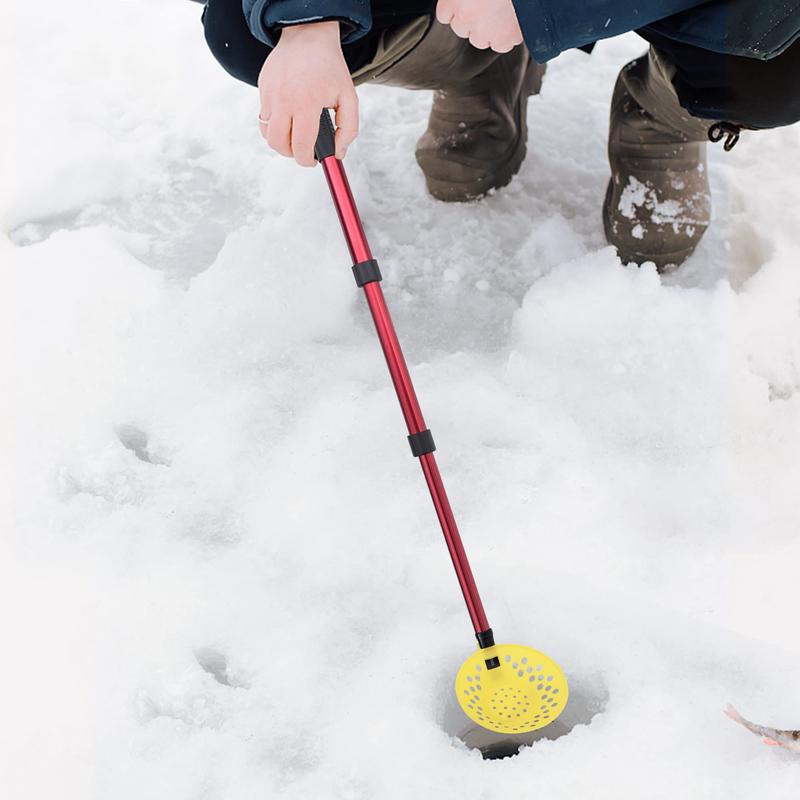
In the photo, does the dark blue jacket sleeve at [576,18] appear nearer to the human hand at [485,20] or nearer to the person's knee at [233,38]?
the human hand at [485,20]

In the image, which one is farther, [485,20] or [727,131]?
[727,131]

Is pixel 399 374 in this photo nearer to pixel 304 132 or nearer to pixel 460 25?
pixel 304 132

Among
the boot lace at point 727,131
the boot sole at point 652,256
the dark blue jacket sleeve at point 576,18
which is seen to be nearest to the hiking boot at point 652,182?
the boot sole at point 652,256

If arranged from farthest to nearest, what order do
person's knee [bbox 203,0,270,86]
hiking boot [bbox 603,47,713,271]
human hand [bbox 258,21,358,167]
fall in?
hiking boot [bbox 603,47,713,271]
person's knee [bbox 203,0,270,86]
human hand [bbox 258,21,358,167]

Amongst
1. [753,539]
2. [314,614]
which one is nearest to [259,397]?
[314,614]

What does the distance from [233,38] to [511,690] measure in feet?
3.25

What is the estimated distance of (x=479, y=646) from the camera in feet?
3.77

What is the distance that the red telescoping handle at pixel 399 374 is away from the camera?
3.76 feet

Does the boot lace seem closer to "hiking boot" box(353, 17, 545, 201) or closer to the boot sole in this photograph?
the boot sole

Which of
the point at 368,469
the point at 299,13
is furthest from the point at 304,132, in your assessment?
the point at 368,469

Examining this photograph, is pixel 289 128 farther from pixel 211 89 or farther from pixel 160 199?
pixel 211 89

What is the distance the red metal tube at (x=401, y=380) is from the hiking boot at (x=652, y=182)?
2.13 feet

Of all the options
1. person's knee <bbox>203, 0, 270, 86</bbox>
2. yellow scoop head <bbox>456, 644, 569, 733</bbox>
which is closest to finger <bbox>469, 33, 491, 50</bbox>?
person's knee <bbox>203, 0, 270, 86</bbox>

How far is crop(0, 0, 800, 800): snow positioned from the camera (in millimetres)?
1124
